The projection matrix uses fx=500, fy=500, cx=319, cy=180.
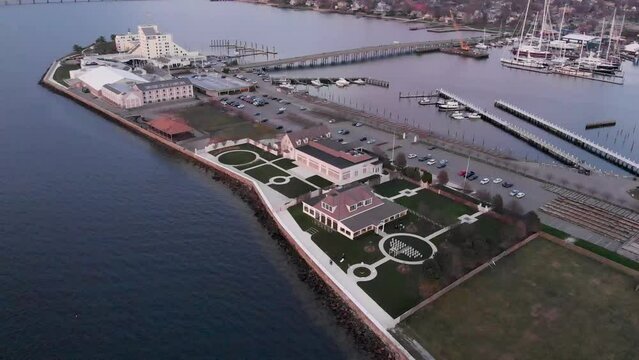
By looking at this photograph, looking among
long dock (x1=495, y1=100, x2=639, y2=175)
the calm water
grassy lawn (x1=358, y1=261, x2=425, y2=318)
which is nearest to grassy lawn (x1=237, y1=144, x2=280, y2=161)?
the calm water

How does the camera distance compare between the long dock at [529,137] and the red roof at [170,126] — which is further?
the red roof at [170,126]

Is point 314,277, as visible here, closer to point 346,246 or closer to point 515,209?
point 346,246

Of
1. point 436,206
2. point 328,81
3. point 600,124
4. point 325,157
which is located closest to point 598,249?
point 436,206

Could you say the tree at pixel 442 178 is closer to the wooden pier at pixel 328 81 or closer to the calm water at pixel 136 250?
the calm water at pixel 136 250

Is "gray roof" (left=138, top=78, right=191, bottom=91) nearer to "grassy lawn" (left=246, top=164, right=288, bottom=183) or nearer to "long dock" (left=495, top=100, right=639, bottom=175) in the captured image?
"grassy lawn" (left=246, top=164, right=288, bottom=183)

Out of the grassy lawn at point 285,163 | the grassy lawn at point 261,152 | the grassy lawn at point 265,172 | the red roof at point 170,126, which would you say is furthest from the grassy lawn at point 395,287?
the red roof at point 170,126

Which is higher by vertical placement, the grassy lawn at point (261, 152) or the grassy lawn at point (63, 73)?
the grassy lawn at point (63, 73)
